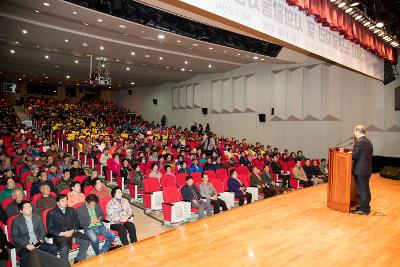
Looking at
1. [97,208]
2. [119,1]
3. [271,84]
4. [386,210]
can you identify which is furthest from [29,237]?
[271,84]

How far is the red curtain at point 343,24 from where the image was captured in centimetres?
447

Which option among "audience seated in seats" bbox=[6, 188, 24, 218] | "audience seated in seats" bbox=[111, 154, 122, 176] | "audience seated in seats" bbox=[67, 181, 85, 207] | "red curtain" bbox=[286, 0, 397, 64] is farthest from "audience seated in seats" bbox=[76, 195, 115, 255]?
"red curtain" bbox=[286, 0, 397, 64]

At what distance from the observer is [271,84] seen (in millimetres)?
14492

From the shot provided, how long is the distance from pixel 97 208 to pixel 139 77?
16180 millimetres

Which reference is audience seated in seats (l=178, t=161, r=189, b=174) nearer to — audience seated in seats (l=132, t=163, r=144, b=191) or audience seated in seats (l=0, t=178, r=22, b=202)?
audience seated in seats (l=132, t=163, r=144, b=191)

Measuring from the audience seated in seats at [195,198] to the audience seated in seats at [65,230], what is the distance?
2.06 meters

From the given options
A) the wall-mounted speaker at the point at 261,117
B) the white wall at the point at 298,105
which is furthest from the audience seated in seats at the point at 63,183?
the wall-mounted speaker at the point at 261,117

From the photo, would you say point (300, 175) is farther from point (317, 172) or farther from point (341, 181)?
point (341, 181)

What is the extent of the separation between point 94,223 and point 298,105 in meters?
11.0

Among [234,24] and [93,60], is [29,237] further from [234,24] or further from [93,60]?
[93,60]

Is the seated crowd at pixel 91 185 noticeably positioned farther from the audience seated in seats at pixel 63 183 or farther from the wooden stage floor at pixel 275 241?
the wooden stage floor at pixel 275 241

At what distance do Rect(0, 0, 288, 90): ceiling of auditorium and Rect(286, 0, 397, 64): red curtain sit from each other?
Answer: 16.2 feet

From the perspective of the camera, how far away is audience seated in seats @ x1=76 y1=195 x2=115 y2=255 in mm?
3949

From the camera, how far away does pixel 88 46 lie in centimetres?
1150
